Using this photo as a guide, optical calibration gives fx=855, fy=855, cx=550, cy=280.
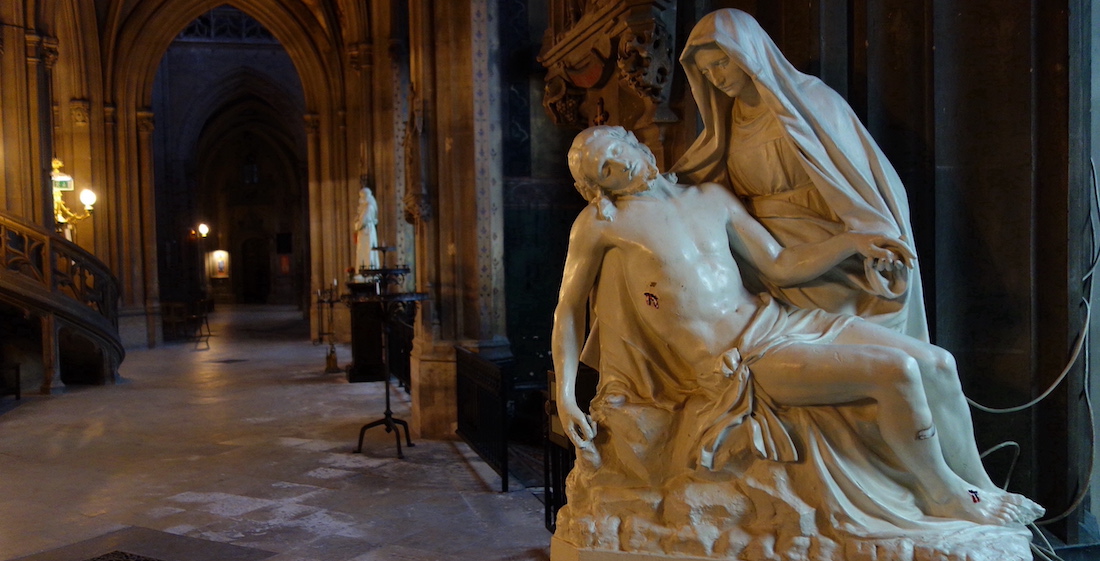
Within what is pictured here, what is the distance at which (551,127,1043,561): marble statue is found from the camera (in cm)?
260

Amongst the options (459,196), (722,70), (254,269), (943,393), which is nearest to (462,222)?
(459,196)

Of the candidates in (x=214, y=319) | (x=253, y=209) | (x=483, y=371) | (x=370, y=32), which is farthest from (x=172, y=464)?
(x=253, y=209)

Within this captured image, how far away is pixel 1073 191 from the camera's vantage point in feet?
11.4

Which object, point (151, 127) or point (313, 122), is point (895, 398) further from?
point (151, 127)

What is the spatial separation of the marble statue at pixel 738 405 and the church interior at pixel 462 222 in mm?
1122

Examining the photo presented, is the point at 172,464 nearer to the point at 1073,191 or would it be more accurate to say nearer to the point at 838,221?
the point at 838,221

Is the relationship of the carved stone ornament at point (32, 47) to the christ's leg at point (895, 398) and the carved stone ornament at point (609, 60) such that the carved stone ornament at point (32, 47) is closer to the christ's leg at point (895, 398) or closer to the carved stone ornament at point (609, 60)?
the carved stone ornament at point (609, 60)

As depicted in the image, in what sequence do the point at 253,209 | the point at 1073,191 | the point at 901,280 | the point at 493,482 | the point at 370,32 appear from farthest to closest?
the point at 253,209, the point at 370,32, the point at 493,482, the point at 1073,191, the point at 901,280

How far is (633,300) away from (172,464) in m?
5.78

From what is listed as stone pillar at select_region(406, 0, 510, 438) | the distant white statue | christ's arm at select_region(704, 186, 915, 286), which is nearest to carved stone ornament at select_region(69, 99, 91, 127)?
the distant white statue

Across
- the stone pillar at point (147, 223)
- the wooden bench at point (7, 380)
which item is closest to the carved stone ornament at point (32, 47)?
the wooden bench at point (7, 380)

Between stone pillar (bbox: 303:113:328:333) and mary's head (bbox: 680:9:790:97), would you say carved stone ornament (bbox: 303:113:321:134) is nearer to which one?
stone pillar (bbox: 303:113:328:333)

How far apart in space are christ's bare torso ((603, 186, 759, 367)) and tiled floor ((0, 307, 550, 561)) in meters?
2.42

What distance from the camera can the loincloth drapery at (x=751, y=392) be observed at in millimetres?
2703
